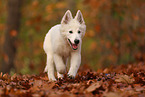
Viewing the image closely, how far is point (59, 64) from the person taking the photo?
514cm

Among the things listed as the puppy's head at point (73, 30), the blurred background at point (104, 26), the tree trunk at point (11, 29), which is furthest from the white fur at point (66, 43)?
the tree trunk at point (11, 29)

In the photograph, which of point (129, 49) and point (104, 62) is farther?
point (104, 62)

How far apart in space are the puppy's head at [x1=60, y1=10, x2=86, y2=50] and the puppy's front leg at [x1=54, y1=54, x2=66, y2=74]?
1.49ft

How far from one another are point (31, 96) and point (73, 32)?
200 cm

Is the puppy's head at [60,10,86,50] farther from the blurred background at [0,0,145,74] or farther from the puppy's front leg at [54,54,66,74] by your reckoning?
the blurred background at [0,0,145,74]

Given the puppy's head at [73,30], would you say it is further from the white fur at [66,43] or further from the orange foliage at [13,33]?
the orange foliage at [13,33]

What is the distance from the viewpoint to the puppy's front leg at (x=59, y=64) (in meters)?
5.13

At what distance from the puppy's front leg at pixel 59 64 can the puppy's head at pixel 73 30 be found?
1.49 feet

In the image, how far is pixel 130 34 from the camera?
39.1ft

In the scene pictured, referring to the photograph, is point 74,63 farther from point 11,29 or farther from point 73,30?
point 11,29

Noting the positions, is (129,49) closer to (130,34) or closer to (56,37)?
(130,34)

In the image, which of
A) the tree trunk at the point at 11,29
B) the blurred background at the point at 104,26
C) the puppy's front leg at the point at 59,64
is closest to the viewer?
the puppy's front leg at the point at 59,64

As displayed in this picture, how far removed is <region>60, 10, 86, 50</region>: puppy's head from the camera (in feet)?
15.8

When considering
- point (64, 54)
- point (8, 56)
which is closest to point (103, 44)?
point (8, 56)
